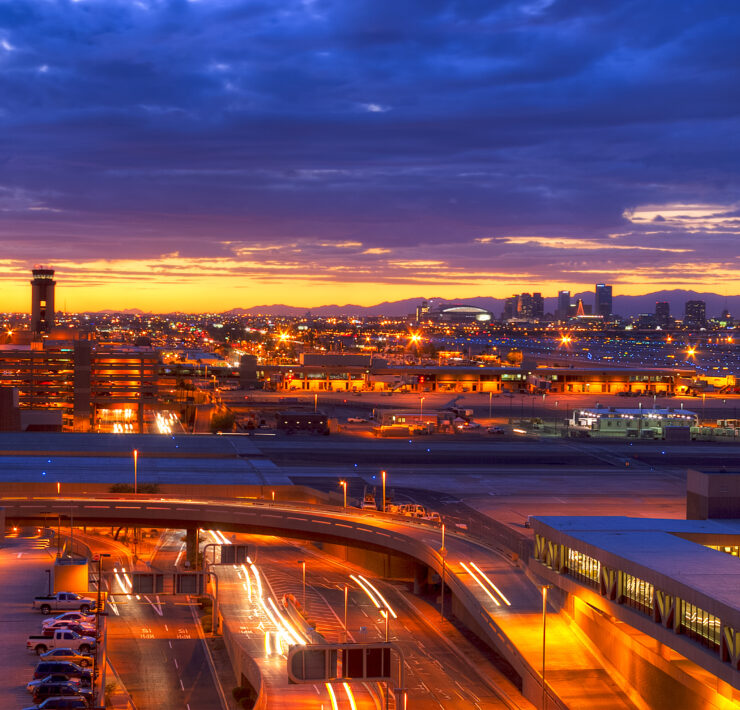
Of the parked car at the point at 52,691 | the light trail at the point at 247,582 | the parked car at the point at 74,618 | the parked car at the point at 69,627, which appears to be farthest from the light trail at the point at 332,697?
the light trail at the point at 247,582

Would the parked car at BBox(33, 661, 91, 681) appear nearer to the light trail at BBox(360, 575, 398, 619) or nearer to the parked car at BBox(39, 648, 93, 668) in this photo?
the parked car at BBox(39, 648, 93, 668)

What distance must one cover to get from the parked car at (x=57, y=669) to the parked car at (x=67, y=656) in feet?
3.26

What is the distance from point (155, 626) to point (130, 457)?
25.5 meters

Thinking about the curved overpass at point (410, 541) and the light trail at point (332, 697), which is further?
the curved overpass at point (410, 541)

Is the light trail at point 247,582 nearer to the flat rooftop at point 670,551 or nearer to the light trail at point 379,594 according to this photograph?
the light trail at point 379,594

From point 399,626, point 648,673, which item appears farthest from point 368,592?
point 648,673

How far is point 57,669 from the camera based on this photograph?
23.1 meters

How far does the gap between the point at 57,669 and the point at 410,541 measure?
14.6 metres

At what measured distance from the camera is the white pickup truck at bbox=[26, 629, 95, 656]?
25.3m

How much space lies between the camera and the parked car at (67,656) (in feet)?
80.2

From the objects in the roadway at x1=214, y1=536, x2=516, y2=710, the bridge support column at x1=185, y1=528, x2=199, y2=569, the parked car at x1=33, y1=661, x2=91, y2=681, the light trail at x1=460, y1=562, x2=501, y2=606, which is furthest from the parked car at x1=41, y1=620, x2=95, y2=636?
the bridge support column at x1=185, y1=528, x2=199, y2=569

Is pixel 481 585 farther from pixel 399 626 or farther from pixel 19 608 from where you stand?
pixel 19 608

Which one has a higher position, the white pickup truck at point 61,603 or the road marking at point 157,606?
the white pickup truck at point 61,603

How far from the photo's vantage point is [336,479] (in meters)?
50.9
